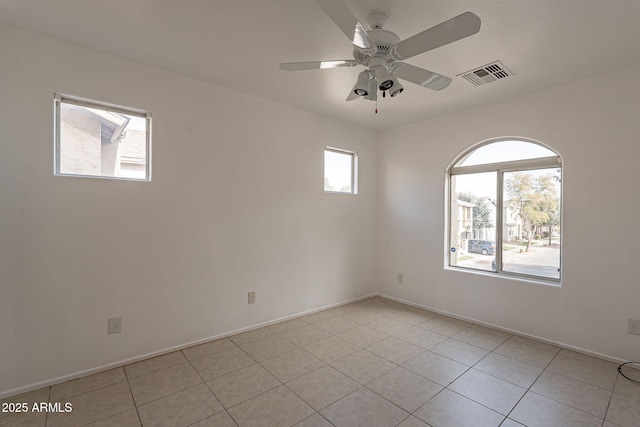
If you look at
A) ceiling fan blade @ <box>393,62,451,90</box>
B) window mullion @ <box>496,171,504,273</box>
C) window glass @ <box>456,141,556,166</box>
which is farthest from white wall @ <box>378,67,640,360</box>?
ceiling fan blade @ <box>393,62,451,90</box>

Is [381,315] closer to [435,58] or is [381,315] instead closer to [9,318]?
[435,58]

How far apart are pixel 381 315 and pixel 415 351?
99cm

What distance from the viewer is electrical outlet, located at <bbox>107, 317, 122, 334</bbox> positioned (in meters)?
2.48

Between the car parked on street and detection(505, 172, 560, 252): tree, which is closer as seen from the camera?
detection(505, 172, 560, 252): tree

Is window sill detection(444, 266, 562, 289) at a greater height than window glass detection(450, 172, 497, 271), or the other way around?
window glass detection(450, 172, 497, 271)

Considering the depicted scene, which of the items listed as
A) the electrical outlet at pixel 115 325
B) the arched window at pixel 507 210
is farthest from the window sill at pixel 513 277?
the electrical outlet at pixel 115 325

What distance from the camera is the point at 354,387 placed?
88.6 inches

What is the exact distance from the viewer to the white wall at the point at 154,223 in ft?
7.08

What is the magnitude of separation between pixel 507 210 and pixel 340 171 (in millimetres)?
2217

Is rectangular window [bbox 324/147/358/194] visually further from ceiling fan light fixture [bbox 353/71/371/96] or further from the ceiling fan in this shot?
ceiling fan light fixture [bbox 353/71/371/96]

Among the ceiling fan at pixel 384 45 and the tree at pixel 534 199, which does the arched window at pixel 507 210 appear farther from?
the ceiling fan at pixel 384 45

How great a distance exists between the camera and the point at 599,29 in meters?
2.07

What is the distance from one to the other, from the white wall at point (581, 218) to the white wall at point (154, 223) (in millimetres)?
1777

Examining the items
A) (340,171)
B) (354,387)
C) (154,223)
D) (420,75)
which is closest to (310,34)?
(420,75)
